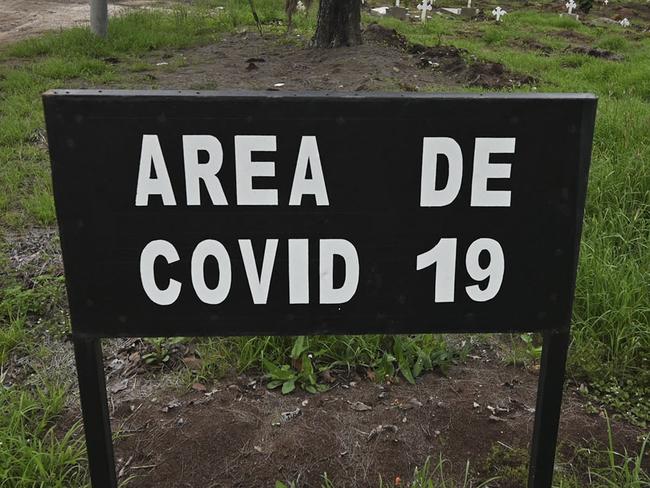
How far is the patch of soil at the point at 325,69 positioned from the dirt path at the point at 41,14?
3001 millimetres

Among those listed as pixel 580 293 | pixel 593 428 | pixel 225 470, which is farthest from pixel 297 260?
pixel 580 293

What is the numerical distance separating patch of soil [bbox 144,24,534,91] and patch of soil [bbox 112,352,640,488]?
4797mm

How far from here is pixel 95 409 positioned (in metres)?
1.82

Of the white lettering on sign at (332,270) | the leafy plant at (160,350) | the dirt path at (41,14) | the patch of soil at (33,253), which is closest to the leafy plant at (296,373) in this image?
the leafy plant at (160,350)

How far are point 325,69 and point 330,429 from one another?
6332 millimetres

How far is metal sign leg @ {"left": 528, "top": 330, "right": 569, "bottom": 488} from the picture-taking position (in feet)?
5.99

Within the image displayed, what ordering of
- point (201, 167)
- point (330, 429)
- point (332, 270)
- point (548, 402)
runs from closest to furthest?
1. point (201, 167)
2. point (332, 270)
3. point (548, 402)
4. point (330, 429)

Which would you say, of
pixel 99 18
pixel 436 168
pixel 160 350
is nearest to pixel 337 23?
pixel 99 18

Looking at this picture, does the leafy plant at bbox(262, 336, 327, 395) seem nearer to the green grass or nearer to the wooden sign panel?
the green grass

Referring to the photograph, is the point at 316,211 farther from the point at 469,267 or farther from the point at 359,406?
the point at 359,406

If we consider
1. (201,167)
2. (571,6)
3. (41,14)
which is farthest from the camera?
(571,6)

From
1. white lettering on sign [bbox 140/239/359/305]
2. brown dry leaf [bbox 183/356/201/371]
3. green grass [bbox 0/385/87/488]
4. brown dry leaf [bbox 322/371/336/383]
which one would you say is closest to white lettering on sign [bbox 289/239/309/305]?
white lettering on sign [bbox 140/239/359/305]

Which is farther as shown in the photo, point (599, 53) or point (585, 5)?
point (585, 5)

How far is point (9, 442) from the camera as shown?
7.47ft
